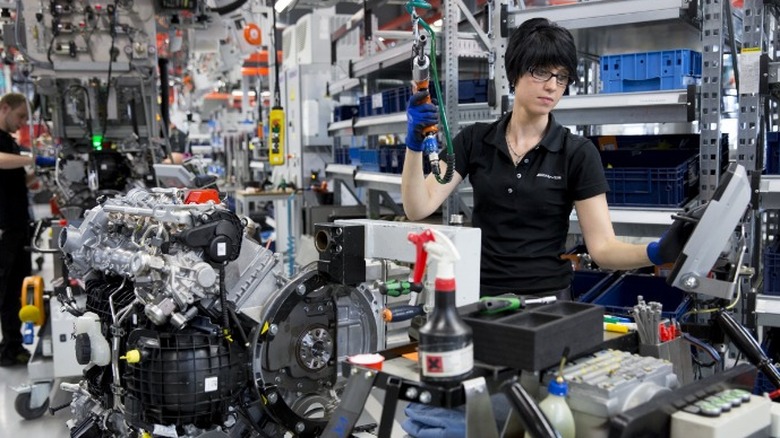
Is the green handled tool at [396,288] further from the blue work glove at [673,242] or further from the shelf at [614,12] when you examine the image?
the shelf at [614,12]

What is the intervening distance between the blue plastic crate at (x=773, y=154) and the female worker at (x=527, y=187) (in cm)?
125

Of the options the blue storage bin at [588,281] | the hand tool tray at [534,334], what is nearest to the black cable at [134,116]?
the blue storage bin at [588,281]

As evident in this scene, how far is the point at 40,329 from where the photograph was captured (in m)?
4.11

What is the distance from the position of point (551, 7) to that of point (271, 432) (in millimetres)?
2162

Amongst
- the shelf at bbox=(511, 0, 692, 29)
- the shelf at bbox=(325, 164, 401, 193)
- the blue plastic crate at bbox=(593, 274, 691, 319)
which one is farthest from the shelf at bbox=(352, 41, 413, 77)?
the blue plastic crate at bbox=(593, 274, 691, 319)

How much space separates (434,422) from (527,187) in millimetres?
822

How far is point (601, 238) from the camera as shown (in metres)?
1.89

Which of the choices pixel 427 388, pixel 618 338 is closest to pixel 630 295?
pixel 618 338

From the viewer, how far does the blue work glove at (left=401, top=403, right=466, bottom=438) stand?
1.35 m

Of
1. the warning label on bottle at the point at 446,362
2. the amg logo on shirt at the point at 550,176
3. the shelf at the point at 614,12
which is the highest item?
the shelf at the point at 614,12

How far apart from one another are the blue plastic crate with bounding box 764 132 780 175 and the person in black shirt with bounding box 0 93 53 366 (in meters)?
4.26

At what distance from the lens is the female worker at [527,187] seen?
6.01 ft

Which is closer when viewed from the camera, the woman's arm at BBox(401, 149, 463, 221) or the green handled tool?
the green handled tool

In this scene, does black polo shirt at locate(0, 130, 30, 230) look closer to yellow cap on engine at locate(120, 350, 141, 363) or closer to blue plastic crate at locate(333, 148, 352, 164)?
blue plastic crate at locate(333, 148, 352, 164)
